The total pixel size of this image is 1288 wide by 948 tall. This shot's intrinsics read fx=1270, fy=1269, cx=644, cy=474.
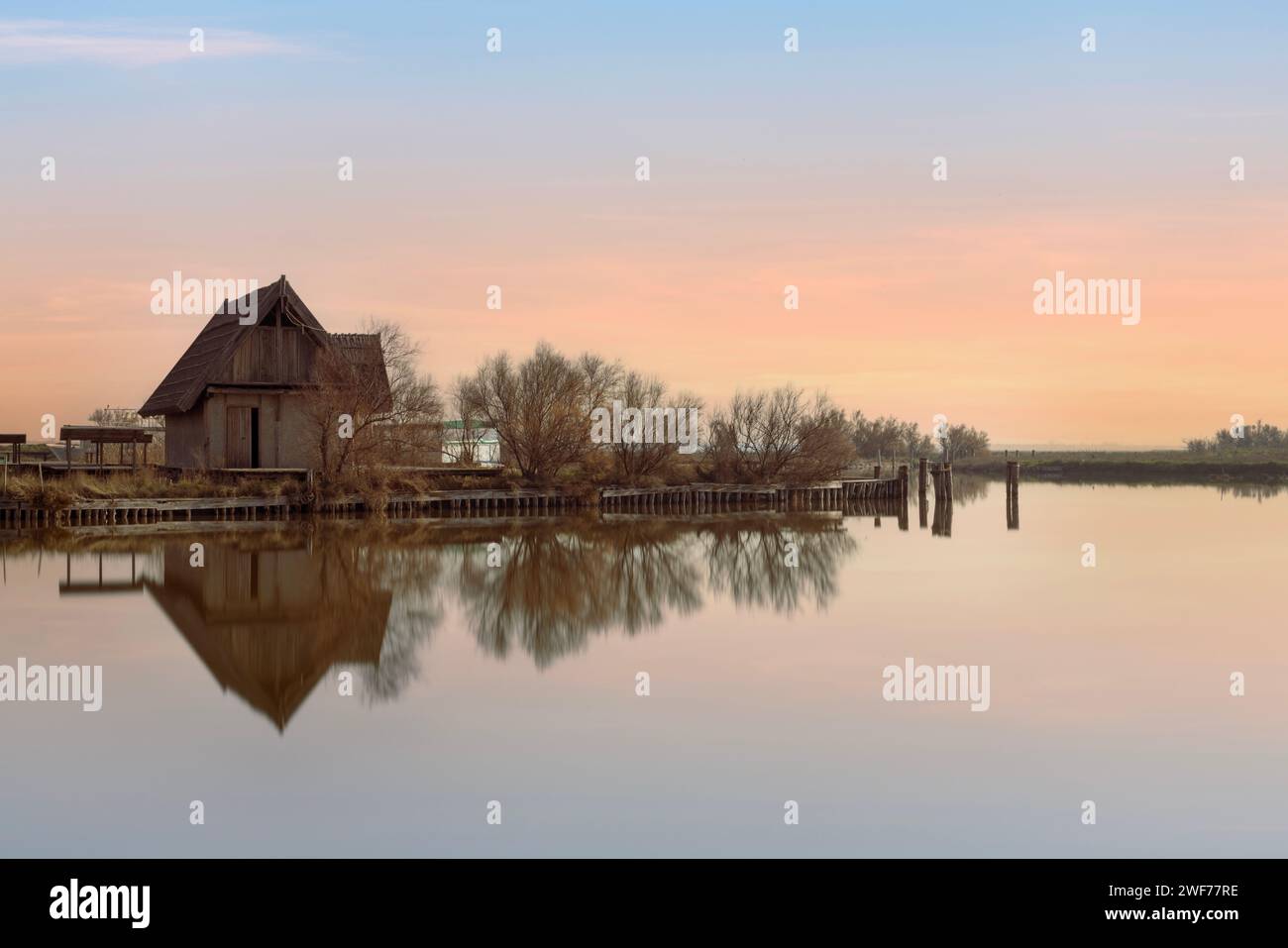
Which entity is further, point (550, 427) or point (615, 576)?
point (550, 427)

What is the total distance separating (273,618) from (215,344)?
25327 mm

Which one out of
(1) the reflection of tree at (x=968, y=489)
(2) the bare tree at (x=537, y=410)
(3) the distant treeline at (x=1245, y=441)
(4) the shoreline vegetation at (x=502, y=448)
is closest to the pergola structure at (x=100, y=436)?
(4) the shoreline vegetation at (x=502, y=448)

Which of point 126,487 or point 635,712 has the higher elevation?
point 126,487

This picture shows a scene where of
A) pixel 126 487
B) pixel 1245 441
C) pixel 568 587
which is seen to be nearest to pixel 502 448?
pixel 126 487

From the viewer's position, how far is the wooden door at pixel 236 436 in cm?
3866

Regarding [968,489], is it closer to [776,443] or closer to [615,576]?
[776,443]

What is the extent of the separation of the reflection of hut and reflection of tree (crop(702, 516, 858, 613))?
626cm

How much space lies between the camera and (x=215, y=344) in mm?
41125
